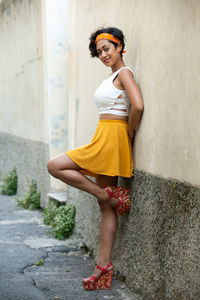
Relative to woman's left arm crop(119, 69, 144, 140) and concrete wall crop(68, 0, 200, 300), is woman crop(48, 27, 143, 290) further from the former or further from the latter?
concrete wall crop(68, 0, 200, 300)

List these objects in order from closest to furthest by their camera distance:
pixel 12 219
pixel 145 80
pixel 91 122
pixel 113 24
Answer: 1. pixel 145 80
2. pixel 113 24
3. pixel 91 122
4. pixel 12 219

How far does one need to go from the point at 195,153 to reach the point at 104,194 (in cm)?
118

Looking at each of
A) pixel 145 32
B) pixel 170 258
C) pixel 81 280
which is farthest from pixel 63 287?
pixel 145 32

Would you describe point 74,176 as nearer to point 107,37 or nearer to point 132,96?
point 132,96

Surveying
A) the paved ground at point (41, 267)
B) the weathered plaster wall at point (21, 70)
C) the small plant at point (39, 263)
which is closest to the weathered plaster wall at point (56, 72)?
the weathered plaster wall at point (21, 70)

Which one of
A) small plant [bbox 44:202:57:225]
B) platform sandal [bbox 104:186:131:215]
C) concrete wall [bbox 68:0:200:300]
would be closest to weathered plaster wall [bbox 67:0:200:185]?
concrete wall [bbox 68:0:200:300]

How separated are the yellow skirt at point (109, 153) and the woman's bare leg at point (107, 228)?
20 centimetres

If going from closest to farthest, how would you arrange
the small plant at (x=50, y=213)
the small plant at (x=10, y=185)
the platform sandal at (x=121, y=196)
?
the platform sandal at (x=121, y=196), the small plant at (x=50, y=213), the small plant at (x=10, y=185)

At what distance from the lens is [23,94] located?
8234 millimetres

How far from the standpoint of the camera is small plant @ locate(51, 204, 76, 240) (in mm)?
5559

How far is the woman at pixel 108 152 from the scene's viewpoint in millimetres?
3725

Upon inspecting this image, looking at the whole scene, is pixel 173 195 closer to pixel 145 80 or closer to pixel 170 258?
pixel 170 258

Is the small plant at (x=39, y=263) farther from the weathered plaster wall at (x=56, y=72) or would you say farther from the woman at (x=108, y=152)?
the weathered plaster wall at (x=56, y=72)

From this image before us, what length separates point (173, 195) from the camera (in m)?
3.09
